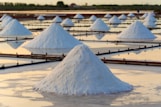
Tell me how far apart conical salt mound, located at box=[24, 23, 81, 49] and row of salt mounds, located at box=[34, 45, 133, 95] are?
5.22 meters

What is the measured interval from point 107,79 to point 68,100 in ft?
2.59

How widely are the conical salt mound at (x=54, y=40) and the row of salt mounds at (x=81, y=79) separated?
5219 mm

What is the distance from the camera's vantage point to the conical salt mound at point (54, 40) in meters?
11.9

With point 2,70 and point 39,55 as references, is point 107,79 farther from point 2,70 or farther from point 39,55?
point 39,55

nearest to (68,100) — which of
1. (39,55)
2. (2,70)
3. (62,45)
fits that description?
(2,70)

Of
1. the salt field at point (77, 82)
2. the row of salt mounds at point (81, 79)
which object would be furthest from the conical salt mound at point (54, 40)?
the row of salt mounds at point (81, 79)

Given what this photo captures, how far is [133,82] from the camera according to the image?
7141 mm

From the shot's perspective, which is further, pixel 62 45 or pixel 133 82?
pixel 62 45

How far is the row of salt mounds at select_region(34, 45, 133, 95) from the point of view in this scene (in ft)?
20.4

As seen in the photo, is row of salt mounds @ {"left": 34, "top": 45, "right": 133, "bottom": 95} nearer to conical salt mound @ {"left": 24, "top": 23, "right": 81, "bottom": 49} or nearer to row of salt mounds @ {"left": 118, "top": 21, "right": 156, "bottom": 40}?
conical salt mound @ {"left": 24, "top": 23, "right": 81, "bottom": 49}

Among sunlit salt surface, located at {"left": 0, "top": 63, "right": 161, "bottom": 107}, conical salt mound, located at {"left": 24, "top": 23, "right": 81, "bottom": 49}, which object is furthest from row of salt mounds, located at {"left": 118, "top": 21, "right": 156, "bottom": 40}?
sunlit salt surface, located at {"left": 0, "top": 63, "right": 161, "bottom": 107}

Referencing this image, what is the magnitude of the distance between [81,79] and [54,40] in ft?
19.8

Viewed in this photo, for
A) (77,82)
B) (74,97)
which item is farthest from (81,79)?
(74,97)

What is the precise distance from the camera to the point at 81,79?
6266 millimetres
